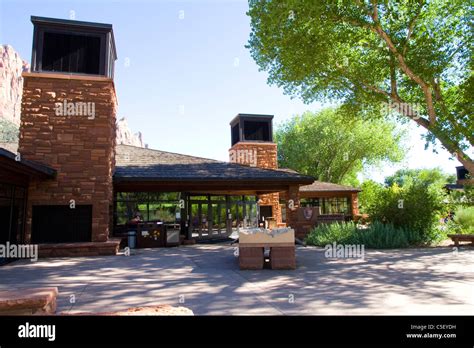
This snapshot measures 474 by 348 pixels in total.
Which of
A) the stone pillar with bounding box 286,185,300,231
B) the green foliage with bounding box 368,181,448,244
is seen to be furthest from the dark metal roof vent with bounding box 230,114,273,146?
the green foliage with bounding box 368,181,448,244

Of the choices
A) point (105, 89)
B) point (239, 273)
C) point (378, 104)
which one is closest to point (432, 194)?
point (378, 104)

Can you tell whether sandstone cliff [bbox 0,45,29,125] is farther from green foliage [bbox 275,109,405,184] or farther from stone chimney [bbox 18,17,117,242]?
stone chimney [bbox 18,17,117,242]

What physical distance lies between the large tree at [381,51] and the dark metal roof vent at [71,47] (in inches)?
257

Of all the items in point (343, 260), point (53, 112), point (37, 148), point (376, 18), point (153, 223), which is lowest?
point (343, 260)

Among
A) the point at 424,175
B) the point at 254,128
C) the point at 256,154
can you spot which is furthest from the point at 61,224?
the point at 424,175

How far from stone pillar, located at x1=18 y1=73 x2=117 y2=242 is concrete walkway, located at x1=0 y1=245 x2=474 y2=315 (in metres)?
2.56

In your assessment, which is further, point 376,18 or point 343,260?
point 376,18

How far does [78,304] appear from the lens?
482 cm

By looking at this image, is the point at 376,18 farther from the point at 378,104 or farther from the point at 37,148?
the point at 37,148

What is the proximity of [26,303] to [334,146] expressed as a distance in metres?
34.9

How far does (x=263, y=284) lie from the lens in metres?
6.23
